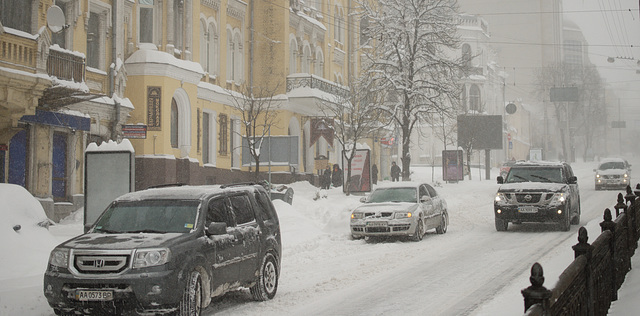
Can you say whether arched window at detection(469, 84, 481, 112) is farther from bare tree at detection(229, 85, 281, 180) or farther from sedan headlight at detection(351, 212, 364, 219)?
sedan headlight at detection(351, 212, 364, 219)

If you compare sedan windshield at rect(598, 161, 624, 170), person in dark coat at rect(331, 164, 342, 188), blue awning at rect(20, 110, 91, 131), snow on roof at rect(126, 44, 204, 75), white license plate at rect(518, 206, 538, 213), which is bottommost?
white license plate at rect(518, 206, 538, 213)

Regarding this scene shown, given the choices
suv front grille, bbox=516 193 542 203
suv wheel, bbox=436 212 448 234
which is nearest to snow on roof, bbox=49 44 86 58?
suv wheel, bbox=436 212 448 234

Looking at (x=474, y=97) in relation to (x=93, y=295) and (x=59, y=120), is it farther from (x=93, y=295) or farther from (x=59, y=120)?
(x=93, y=295)

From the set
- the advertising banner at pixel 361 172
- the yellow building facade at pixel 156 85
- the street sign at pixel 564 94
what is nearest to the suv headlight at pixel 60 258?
the yellow building facade at pixel 156 85

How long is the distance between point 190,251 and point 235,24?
2963 centimetres

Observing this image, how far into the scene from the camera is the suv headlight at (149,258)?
8.64 m

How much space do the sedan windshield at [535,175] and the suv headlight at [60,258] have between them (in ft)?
50.6

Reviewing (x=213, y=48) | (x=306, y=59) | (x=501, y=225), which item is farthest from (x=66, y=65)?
(x=306, y=59)

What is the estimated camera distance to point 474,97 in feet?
274

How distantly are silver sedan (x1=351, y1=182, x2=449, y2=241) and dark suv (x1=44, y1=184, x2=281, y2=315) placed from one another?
801 cm

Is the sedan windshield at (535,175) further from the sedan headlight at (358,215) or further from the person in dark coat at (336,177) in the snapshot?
the person in dark coat at (336,177)

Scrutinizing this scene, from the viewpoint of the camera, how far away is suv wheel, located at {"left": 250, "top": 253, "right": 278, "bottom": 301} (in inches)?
428

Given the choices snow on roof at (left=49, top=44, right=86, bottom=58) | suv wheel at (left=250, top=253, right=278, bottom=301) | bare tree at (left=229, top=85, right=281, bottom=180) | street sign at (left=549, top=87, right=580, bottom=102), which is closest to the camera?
suv wheel at (left=250, top=253, right=278, bottom=301)

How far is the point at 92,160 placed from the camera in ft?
59.0
